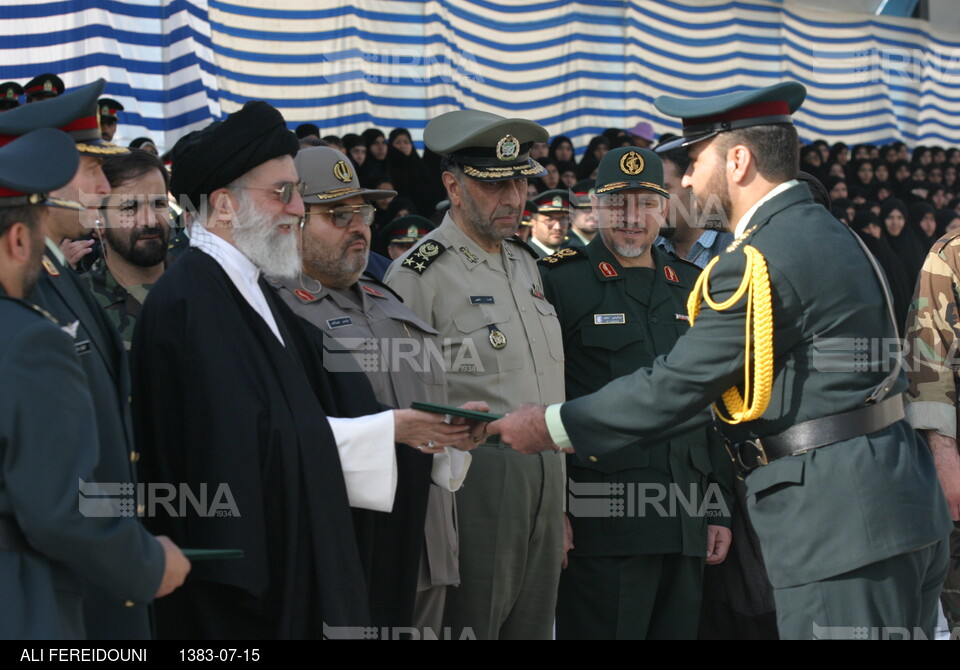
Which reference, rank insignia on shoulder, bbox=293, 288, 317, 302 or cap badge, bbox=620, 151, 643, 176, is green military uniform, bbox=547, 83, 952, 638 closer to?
rank insignia on shoulder, bbox=293, 288, 317, 302

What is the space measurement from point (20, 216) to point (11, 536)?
0.77 metres

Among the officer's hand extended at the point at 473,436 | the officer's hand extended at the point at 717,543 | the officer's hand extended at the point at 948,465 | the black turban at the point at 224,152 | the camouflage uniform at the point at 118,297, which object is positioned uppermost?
the black turban at the point at 224,152

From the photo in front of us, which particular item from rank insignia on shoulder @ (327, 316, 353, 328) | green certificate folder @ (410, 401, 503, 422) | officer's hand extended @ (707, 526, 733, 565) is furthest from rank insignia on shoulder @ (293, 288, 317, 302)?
officer's hand extended @ (707, 526, 733, 565)

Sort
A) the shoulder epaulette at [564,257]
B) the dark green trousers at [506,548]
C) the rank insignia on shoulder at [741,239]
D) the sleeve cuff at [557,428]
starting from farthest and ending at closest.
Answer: the shoulder epaulette at [564,257] < the dark green trousers at [506,548] < the sleeve cuff at [557,428] < the rank insignia on shoulder at [741,239]

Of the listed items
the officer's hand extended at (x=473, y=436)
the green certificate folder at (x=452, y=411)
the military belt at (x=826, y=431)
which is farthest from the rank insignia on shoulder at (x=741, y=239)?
the officer's hand extended at (x=473, y=436)

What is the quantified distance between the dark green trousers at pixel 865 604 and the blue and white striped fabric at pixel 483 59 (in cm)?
718

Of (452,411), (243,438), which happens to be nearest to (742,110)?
(452,411)

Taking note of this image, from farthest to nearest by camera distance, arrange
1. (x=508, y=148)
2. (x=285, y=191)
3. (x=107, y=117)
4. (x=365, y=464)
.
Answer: (x=107, y=117) < (x=508, y=148) < (x=285, y=191) < (x=365, y=464)

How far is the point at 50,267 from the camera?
3010 millimetres

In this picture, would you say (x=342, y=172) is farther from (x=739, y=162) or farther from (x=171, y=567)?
(x=171, y=567)

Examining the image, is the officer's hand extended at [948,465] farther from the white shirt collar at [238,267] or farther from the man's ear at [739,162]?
the white shirt collar at [238,267]

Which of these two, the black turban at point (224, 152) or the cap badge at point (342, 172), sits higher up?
the black turban at point (224, 152)

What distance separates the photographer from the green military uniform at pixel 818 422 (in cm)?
328

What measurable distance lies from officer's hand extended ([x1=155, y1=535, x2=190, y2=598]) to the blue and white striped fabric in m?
6.77
